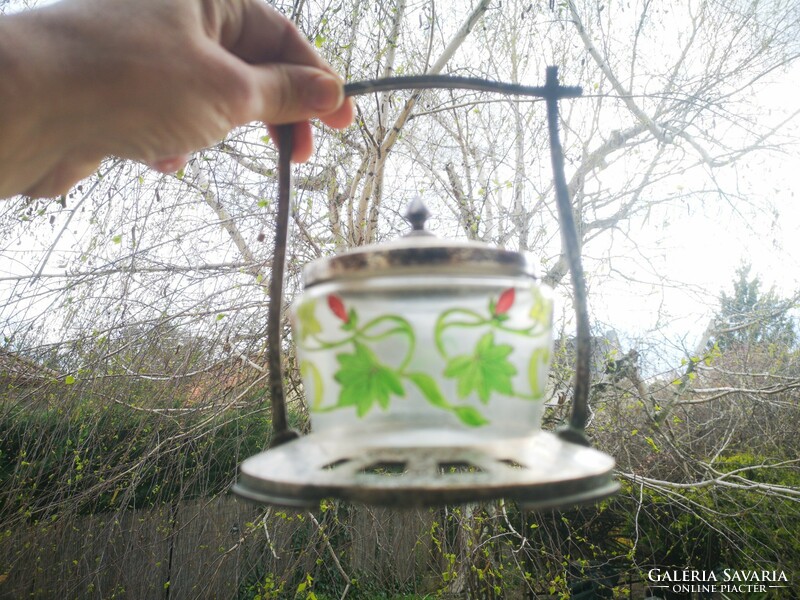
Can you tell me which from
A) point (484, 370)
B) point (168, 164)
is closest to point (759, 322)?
point (484, 370)

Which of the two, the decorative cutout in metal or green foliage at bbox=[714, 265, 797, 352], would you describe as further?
green foliage at bbox=[714, 265, 797, 352]

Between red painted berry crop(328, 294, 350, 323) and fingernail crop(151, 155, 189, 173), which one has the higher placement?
fingernail crop(151, 155, 189, 173)

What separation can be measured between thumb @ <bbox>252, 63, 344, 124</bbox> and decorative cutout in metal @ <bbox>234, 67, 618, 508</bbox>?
0.75 ft

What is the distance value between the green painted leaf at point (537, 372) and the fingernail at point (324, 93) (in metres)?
0.41

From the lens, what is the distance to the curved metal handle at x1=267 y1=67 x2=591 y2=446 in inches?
23.8

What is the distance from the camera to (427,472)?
0.44 metres

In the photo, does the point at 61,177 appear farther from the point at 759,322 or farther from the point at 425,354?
the point at 759,322

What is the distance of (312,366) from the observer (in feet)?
1.94

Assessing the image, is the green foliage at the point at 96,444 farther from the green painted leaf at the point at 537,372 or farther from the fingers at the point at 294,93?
the green painted leaf at the point at 537,372

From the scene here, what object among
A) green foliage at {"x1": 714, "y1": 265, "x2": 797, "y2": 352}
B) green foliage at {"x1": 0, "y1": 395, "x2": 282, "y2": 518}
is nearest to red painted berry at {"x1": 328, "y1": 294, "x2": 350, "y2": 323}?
green foliage at {"x1": 0, "y1": 395, "x2": 282, "y2": 518}

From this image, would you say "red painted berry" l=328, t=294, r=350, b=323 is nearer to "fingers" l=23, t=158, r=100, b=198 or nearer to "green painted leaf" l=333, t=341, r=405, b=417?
"green painted leaf" l=333, t=341, r=405, b=417

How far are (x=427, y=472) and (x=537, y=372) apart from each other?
207 millimetres

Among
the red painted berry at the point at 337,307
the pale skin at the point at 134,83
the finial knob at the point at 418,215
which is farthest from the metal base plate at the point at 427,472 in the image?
the pale skin at the point at 134,83

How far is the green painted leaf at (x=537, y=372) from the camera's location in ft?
1.89
